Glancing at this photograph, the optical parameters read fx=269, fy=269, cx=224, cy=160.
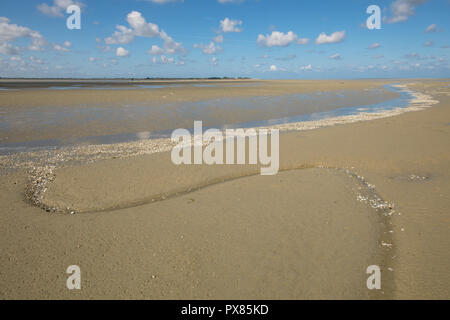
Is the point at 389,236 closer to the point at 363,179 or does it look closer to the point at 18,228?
the point at 363,179

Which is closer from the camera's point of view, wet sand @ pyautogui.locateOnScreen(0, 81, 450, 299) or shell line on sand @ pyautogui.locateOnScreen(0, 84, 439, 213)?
wet sand @ pyautogui.locateOnScreen(0, 81, 450, 299)

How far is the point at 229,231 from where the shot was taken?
5.40 m

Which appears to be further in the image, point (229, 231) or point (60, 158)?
point (60, 158)

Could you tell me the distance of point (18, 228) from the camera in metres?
5.38

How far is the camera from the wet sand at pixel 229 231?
13.3ft

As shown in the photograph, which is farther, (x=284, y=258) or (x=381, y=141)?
(x=381, y=141)

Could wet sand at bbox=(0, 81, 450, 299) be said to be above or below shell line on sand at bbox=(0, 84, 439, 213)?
below

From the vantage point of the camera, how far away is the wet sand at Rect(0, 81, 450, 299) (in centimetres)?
404

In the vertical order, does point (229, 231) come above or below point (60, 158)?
below

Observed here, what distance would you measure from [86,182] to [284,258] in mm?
6010

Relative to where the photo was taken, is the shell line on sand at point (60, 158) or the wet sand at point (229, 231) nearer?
the wet sand at point (229, 231)

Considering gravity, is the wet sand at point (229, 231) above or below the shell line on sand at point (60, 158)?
below

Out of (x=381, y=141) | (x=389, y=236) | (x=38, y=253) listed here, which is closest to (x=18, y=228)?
(x=38, y=253)
